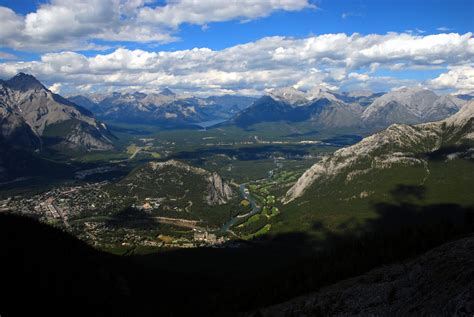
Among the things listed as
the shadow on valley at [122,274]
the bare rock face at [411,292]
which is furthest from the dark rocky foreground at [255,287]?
the shadow on valley at [122,274]

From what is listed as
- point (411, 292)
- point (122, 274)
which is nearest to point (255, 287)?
point (122, 274)

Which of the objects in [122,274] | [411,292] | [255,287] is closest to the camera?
[411,292]

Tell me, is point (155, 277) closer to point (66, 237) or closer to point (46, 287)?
point (66, 237)

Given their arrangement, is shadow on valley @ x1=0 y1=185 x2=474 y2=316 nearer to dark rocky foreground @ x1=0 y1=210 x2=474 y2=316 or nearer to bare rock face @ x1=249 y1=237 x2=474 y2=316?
dark rocky foreground @ x1=0 y1=210 x2=474 y2=316

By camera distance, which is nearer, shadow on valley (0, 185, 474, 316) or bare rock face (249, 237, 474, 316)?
bare rock face (249, 237, 474, 316)

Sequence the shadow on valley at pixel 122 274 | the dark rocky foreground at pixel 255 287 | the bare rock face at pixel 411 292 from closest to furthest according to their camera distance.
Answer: the bare rock face at pixel 411 292
the dark rocky foreground at pixel 255 287
the shadow on valley at pixel 122 274

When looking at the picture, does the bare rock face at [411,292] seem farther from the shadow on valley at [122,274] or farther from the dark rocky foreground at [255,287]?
the shadow on valley at [122,274]

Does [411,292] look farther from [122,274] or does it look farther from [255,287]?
[122,274]

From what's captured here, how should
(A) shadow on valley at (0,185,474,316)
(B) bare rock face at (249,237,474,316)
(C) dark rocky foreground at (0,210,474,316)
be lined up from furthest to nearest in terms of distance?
(A) shadow on valley at (0,185,474,316) < (C) dark rocky foreground at (0,210,474,316) < (B) bare rock face at (249,237,474,316)

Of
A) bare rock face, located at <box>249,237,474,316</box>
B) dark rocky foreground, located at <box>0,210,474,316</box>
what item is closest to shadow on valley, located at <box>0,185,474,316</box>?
dark rocky foreground, located at <box>0,210,474,316</box>
